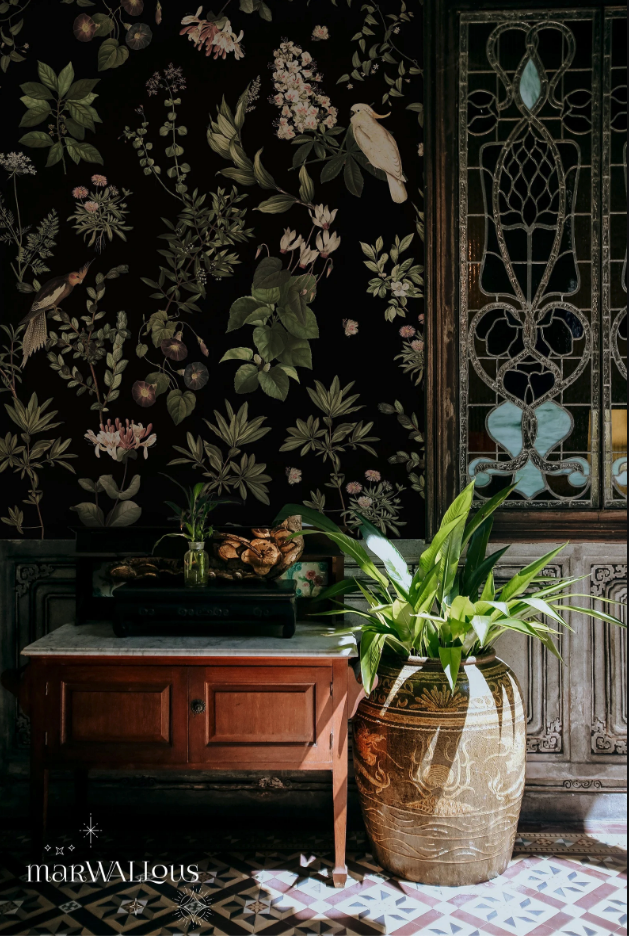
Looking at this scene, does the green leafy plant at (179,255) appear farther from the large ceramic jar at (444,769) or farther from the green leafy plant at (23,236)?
the large ceramic jar at (444,769)

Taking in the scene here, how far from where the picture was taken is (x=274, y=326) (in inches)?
119

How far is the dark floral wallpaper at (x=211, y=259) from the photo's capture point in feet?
9.79

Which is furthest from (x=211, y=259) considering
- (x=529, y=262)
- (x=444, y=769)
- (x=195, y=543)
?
(x=444, y=769)

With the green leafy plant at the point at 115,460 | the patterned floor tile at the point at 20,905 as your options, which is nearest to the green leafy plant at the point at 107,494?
the green leafy plant at the point at 115,460

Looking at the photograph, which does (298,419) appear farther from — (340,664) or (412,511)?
(340,664)

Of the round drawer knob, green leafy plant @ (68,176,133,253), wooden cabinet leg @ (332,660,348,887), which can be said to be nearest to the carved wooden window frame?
wooden cabinet leg @ (332,660,348,887)

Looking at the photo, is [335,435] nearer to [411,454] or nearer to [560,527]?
[411,454]

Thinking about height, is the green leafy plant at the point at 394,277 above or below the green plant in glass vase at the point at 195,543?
above

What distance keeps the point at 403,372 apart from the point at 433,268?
0.43 m

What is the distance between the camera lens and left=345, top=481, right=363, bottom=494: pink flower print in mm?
3002

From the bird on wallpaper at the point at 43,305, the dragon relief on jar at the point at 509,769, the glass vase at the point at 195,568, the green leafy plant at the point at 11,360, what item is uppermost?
the bird on wallpaper at the point at 43,305

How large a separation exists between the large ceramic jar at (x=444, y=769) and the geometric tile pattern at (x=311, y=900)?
0.37 feet

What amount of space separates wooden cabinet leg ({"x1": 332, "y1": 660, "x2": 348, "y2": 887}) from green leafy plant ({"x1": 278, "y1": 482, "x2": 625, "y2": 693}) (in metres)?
0.10

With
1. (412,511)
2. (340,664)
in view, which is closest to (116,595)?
(340,664)
